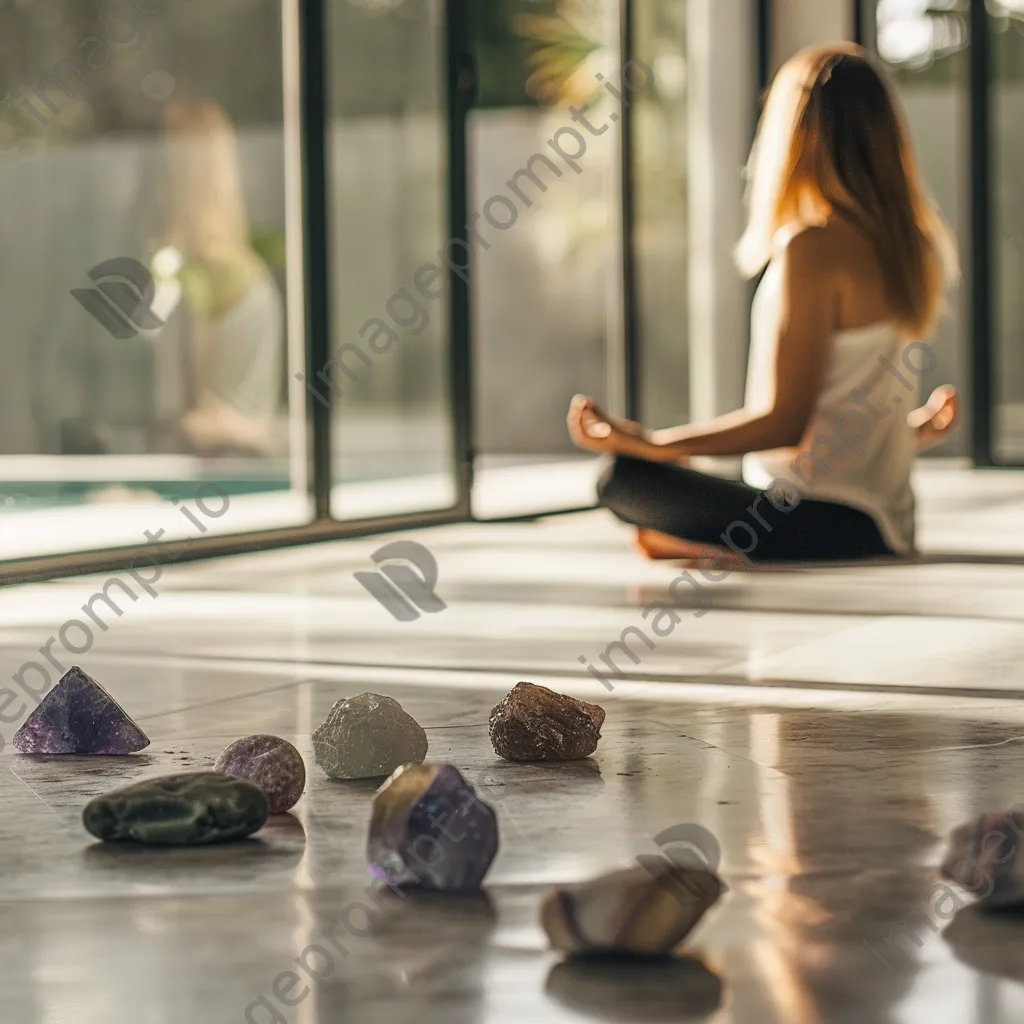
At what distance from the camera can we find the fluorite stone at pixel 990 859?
4.51ft

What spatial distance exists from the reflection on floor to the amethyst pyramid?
36 mm

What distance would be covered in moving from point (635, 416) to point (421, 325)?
141 centimetres

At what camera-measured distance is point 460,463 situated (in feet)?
17.7

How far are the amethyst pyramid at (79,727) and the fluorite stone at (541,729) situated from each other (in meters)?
0.39

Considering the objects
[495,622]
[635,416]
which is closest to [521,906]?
[495,622]

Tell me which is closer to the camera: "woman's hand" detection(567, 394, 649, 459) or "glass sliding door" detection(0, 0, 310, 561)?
"woman's hand" detection(567, 394, 649, 459)

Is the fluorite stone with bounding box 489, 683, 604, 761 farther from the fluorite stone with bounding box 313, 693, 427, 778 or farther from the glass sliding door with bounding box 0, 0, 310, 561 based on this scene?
the glass sliding door with bounding box 0, 0, 310, 561

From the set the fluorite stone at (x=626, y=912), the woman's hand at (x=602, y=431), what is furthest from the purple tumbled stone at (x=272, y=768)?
the woman's hand at (x=602, y=431)

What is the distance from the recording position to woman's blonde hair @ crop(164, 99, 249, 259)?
4.42 m

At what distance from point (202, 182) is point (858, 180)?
59.4 inches

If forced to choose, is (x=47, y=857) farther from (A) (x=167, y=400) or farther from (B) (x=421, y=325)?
(B) (x=421, y=325)

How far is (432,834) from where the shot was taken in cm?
150
